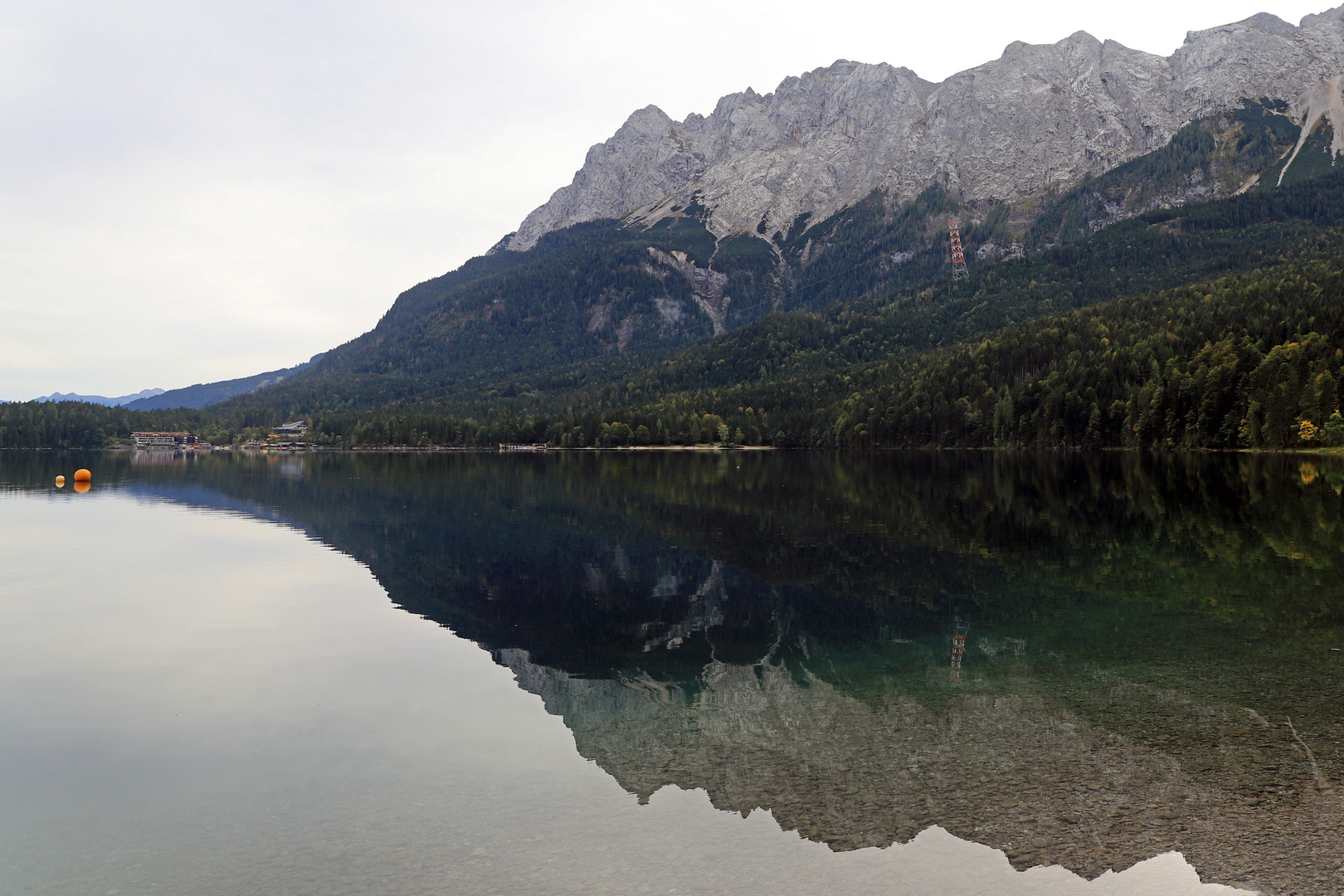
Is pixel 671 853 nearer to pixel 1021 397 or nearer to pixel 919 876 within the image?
pixel 919 876

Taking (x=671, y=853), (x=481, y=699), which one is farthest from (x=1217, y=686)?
(x=481, y=699)

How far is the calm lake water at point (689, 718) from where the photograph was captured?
11.6 m

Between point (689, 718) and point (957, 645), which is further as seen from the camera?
point (957, 645)

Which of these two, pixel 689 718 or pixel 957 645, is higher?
pixel 689 718

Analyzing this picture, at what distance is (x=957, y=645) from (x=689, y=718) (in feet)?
30.1

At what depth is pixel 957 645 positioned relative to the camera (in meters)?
22.8

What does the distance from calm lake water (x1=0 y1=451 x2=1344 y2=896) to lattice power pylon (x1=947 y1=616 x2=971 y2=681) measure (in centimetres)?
12

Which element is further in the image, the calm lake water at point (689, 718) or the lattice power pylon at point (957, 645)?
the lattice power pylon at point (957, 645)

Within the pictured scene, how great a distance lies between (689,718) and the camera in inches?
699

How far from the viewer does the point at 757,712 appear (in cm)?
1791

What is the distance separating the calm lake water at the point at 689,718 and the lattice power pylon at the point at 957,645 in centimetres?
12

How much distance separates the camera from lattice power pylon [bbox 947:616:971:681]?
66.5ft

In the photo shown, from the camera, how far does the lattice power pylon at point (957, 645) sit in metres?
20.3

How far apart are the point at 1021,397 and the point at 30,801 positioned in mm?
190112
